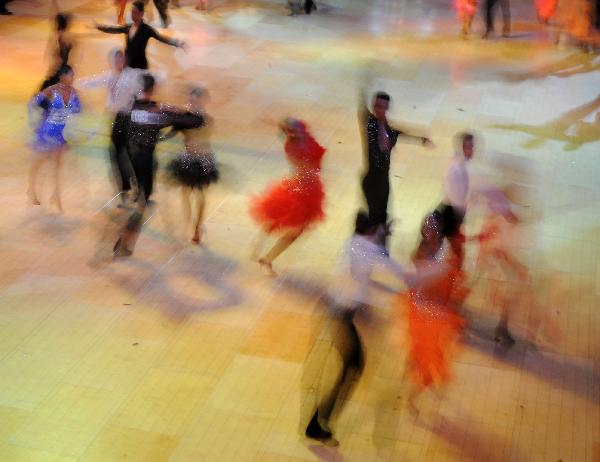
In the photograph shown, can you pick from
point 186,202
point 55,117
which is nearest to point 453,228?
point 186,202

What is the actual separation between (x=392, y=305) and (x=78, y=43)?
965cm

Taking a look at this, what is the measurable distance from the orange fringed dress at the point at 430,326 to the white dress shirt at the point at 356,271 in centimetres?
39

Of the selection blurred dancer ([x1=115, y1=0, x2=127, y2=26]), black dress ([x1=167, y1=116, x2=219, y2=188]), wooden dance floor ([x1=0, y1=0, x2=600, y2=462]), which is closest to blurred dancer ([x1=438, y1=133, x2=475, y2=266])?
wooden dance floor ([x1=0, y1=0, x2=600, y2=462])

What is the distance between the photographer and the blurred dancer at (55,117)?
9234 millimetres

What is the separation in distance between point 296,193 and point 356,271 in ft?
5.63

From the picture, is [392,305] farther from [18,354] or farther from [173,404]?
[18,354]

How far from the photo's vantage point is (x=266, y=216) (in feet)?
27.9

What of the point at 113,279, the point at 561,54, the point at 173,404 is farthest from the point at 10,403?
the point at 561,54

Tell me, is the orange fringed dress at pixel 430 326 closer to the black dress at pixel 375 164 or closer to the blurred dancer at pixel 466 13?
the black dress at pixel 375 164

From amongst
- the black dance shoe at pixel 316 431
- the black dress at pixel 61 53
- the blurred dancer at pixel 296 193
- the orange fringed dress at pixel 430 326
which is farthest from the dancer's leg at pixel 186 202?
the black dance shoe at pixel 316 431

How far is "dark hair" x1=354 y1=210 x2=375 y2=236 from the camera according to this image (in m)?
7.85

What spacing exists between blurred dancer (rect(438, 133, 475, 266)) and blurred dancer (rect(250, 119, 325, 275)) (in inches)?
48.6

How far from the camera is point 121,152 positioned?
31.4 feet

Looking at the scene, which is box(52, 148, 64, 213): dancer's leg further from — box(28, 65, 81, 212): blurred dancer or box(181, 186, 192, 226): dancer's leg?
box(181, 186, 192, 226): dancer's leg
